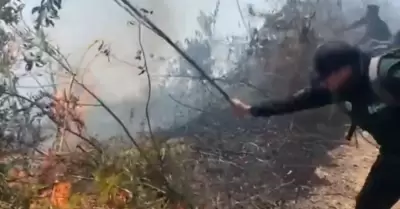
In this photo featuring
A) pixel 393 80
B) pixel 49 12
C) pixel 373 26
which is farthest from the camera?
pixel 49 12

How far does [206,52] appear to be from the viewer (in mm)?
916

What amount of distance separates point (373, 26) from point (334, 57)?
0.28ft

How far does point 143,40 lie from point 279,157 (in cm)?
27

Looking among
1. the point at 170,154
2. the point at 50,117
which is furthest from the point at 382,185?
the point at 50,117

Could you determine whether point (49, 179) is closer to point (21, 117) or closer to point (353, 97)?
point (21, 117)

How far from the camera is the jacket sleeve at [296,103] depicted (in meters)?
0.83

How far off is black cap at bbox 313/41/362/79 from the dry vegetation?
2 cm

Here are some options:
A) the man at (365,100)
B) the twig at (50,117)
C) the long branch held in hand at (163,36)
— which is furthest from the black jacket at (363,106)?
the twig at (50,117)

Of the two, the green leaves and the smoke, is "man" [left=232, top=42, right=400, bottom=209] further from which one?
the green leaves

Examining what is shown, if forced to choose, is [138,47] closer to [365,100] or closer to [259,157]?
[259,157]

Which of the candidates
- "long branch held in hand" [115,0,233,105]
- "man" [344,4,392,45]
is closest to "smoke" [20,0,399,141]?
"long branch held in hand" [115,0,233,105]

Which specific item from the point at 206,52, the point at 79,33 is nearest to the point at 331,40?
the point at 206,52

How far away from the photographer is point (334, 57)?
2.68 feet

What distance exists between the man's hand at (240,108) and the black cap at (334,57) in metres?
0.12
